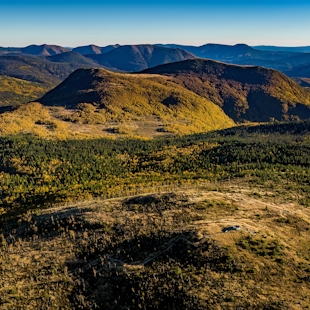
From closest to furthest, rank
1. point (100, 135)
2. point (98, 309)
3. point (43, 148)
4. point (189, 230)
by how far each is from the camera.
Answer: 1. point (98, 309)
2. point (189, 230)
3. point (43, 148)
4. point (100, 135)

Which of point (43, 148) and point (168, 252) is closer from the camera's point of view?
point (168, 252)

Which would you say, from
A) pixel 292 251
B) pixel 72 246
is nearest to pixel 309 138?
pixel 292 251

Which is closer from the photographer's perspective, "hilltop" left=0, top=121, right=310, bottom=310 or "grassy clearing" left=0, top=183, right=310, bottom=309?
"grassy clearing" left=0, top=183, right=310, bottom=309

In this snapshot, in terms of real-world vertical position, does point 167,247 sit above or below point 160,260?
above

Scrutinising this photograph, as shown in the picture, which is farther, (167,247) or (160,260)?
(167,247)

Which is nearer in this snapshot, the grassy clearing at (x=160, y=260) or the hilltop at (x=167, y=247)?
the grassy clearing at (x=160, y=260)

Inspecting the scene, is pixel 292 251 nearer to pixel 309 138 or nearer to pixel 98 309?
pixel 98 309

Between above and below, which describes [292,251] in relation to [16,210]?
above

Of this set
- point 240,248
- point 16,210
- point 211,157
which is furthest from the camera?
point 211,157

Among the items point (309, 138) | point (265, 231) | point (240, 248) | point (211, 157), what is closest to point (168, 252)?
point (240, 248)

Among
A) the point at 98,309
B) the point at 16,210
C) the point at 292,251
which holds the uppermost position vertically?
the point at 292,251
